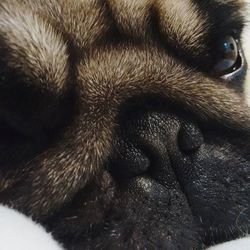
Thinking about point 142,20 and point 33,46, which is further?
point 142,20

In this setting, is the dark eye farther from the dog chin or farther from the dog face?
the dog chin

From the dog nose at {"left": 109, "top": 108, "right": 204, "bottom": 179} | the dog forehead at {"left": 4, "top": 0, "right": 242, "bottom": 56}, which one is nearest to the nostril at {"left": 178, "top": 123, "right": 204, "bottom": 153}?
the dog nose at {"left": 109, "top": 108, "right": 204, "bottom": 179}

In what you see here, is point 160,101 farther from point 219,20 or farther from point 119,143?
point 219,20

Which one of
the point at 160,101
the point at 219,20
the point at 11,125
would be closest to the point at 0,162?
the point at 11,125

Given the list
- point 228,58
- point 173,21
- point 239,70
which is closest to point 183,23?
point 173,21

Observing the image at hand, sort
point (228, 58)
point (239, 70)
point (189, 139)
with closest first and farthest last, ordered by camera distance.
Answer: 1. point (189, 139)
2. point (228, 58)
3. point (239, 70)

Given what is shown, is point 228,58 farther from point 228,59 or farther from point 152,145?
point 152,145

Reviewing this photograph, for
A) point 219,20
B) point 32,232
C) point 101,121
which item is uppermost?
point 219,20
